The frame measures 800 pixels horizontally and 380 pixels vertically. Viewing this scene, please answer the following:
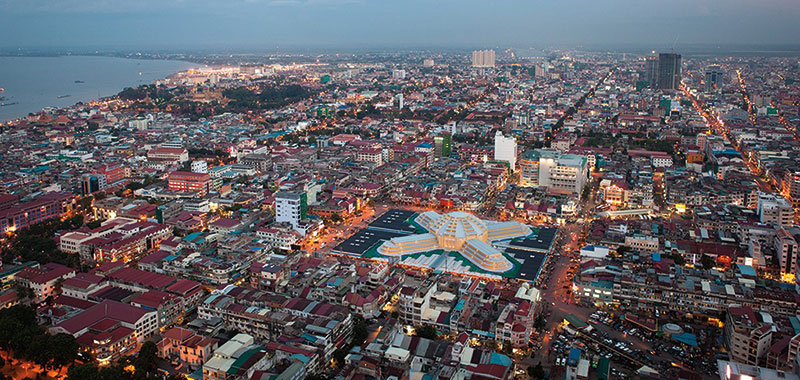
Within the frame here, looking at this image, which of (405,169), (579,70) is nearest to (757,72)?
(579,70)

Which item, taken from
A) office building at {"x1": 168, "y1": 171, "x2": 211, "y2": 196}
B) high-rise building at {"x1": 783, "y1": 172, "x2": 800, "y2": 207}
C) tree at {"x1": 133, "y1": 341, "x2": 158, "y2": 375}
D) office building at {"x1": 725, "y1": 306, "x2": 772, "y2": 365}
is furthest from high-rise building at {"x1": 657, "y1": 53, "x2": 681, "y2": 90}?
tree at {"x1": 133, "y1": 341, "x2": 158, "y2": 375}

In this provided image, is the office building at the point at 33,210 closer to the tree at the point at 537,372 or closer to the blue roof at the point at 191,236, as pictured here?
the blue roof at the point at 191,236

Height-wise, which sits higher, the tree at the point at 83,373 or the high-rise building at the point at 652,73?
the high-rise building at the point at 652,73

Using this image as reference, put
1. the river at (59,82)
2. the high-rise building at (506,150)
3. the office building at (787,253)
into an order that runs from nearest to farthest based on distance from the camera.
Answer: the office building at (787,253) < the high-rise building at (506,150) < the river at (59,82)

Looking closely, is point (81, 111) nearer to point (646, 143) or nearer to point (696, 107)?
point (646, 143)

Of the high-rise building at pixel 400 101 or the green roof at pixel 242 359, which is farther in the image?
the high-rise building at pixel 400 101

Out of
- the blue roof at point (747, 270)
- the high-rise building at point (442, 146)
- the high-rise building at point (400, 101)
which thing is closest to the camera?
the blue roof at point (747, 270)

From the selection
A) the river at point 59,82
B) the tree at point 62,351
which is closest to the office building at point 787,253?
the tree at point 62,351
